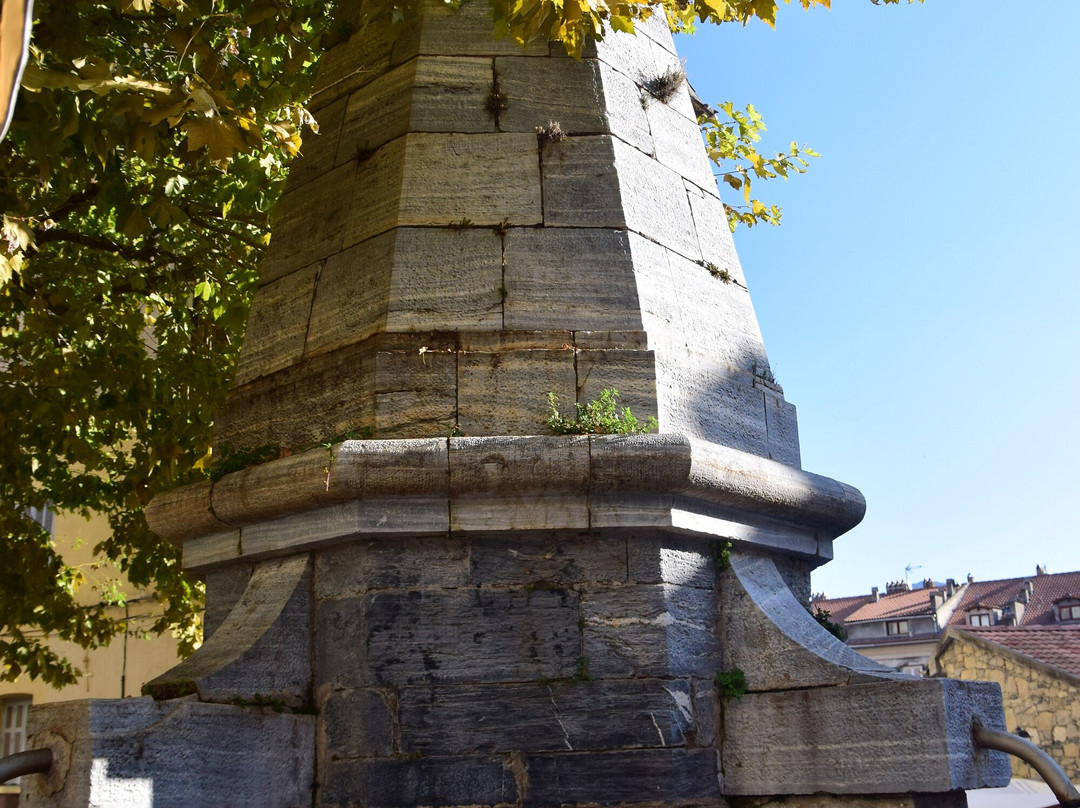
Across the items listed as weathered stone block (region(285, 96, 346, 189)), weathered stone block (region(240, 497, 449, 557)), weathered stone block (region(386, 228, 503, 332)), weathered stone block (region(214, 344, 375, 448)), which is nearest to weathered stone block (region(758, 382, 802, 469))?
weathered stone block (region(386, 228, 503, 332))

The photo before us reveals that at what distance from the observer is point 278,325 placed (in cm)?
442

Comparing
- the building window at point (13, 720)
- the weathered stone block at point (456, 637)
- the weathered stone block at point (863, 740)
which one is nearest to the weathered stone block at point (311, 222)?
the weathered stone block at point (456, 637)

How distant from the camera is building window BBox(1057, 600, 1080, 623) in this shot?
3597 cm

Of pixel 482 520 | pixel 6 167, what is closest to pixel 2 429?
pixel 6 167

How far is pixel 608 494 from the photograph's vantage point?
3.64m

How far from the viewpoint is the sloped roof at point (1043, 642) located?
18594mm

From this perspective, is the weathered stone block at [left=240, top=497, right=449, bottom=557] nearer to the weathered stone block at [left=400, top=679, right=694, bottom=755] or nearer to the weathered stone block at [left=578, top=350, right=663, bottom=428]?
the weathered stone block at [left=400, top=679, right=694, bottom=755]

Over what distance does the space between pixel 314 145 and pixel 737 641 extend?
2.67 meters

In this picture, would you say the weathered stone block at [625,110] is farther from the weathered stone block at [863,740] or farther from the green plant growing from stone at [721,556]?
the weathered stone block at [863,740]

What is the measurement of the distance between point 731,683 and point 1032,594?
39701mm

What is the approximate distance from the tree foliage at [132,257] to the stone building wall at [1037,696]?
1229 centimetres

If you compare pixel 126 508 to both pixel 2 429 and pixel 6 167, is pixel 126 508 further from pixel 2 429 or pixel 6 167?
pixel 6 167

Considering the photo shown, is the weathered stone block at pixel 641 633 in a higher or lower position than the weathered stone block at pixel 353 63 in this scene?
lower

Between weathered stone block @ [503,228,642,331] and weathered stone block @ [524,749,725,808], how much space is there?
4.57 ft
